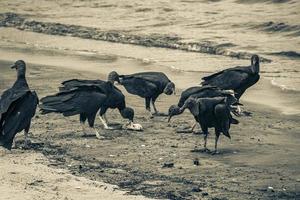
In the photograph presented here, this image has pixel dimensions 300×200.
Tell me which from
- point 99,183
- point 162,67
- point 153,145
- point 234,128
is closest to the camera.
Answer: point 99,183

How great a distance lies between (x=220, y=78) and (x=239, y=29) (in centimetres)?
695

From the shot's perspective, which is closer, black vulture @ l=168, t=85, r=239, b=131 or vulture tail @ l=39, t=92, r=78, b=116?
vulture tail @ l=39, t=92, r=78, b=116

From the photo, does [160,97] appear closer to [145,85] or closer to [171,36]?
[145,85]

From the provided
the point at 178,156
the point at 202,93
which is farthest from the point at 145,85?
the point at 178,156

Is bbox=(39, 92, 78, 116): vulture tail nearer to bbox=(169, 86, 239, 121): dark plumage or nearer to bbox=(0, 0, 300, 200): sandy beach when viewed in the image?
bbox=(0, 0, 300, 200): sandy beach

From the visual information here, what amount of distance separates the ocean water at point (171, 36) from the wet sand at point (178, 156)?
8.28 ft

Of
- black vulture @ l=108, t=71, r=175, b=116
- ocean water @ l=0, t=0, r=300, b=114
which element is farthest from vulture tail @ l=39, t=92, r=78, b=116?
ocean water @ l=0, t=0, r=300, b=114

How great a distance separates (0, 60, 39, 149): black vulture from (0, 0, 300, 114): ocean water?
5021 millimetres

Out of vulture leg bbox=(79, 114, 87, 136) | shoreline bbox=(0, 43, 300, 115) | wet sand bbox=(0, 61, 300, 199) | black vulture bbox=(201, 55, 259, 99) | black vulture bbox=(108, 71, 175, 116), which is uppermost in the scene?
black vulture bbox=(201, 55, 259, 99)

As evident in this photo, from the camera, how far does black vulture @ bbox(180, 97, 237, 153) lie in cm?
1143

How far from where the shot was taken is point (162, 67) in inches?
733

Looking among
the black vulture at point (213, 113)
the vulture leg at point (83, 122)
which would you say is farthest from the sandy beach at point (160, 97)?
the black vulture at point (213, 113)

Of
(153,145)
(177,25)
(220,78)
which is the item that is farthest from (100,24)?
(153,145)

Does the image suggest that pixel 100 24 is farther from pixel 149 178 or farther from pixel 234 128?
pixel 149 178
